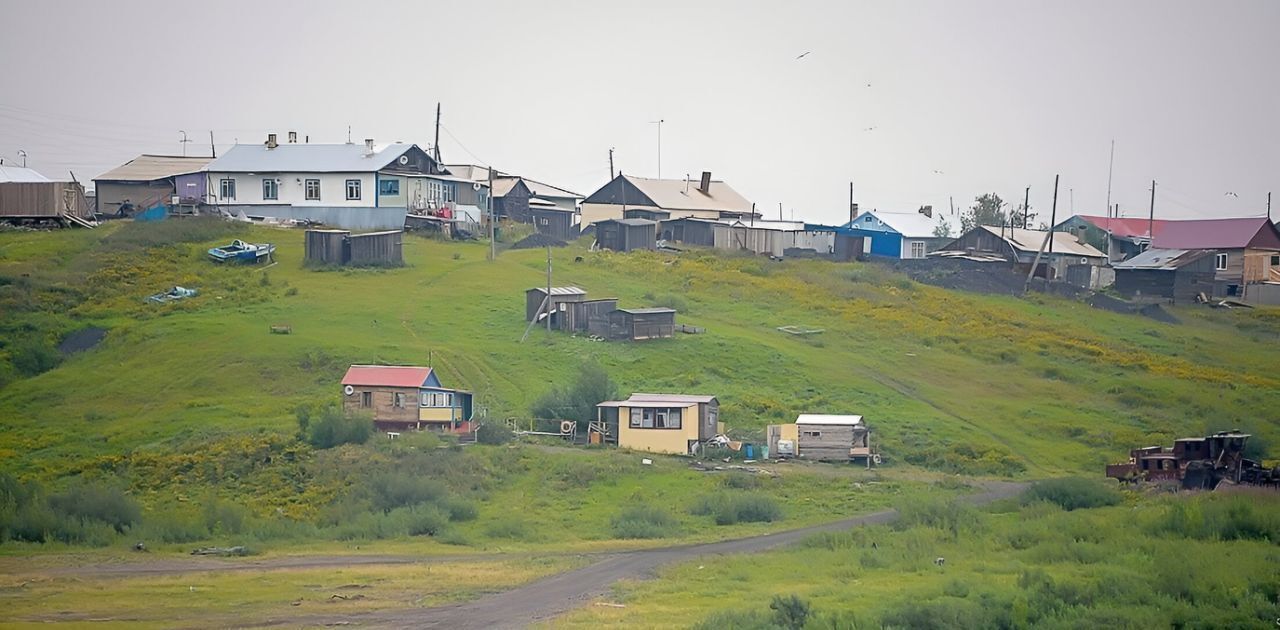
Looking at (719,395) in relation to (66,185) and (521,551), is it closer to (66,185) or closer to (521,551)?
(521,551)

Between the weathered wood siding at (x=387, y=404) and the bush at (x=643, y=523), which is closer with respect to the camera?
the bush at (x=643, y=523)

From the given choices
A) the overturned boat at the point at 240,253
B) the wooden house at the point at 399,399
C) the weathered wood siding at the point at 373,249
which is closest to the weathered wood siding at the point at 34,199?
the overturned boat at the point at 240,253

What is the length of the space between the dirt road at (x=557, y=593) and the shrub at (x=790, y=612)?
421 cm

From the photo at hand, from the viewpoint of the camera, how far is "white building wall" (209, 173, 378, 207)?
7831 centimetres

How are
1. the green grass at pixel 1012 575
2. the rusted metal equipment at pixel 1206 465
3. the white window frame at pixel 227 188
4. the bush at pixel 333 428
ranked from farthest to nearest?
1. the white window frame at pixel 227 188
2. the bush at pixel 333 428
3. the rusted metal equipment at pixel 1206 465
4. the green grass at pixel 1012 575

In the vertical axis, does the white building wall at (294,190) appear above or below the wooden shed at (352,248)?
above

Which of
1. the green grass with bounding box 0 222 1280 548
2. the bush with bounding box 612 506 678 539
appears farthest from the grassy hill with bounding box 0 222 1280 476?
the bush with bounding box 612 506 678 539

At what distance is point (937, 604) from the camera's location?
A: 25.2m

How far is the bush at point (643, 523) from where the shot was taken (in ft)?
121

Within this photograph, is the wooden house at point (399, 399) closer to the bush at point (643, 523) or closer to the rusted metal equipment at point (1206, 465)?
the bush at point (643, 523)

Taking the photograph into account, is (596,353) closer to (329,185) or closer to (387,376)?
(387,376)

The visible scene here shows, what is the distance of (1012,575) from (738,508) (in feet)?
35.9

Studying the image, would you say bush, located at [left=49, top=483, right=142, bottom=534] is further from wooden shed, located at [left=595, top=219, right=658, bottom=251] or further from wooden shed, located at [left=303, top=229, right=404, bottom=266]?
wooden shed, located at [left=595, top=219, right=658, bottom=251]

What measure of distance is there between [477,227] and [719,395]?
34955 millimetres
